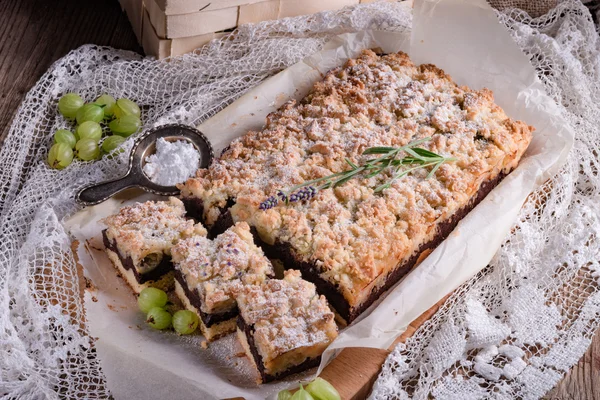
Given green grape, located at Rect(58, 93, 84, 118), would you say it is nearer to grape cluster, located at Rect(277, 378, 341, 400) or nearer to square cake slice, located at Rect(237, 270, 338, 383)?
square cake slice, located at Rect(237, 270, 338, 383)

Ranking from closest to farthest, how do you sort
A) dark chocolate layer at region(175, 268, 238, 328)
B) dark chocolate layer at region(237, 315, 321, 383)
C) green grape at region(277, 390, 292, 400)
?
green grape at region(277, 390, 292, 400) < dark chocolate layer at region(237, 315, 321, 383) < dark chocolate layer at region(175, 268, 238, 328)

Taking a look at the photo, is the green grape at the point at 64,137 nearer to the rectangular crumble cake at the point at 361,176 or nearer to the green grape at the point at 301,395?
the rectangular crumble cake at the point at 361,176

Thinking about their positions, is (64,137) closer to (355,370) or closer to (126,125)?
(126,125)

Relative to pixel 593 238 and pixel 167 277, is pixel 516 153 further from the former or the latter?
pixel 167 277

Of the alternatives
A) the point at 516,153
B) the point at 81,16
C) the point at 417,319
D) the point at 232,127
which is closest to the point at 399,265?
the point at 417,319

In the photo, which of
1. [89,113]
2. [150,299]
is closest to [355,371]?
[150,299]

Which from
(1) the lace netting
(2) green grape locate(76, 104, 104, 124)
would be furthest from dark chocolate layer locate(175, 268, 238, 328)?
(2) green grape locate(76, 104, 104, 124)

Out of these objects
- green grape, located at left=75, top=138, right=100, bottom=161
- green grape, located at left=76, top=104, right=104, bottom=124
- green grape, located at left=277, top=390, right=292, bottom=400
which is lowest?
green grape, located at left=277, top=390, right=292, bottom=400
